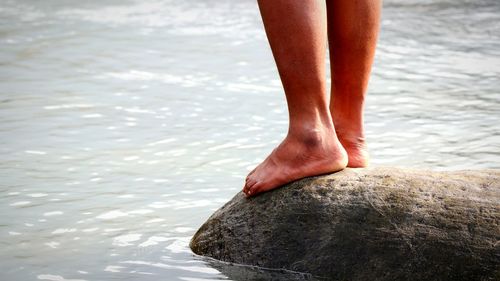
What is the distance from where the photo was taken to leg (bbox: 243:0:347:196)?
2.18 metres

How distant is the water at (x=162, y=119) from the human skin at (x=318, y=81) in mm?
303

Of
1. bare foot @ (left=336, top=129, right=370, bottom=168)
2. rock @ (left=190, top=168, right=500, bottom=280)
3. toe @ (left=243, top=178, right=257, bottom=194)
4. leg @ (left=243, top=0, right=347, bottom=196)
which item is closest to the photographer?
rock @ (left=190, top=168, right=500, bottom=280)

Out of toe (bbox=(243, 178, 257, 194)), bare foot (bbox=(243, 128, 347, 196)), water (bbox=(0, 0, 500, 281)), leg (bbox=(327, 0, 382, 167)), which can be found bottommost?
water (bbox=(0, 0, 500, 281))

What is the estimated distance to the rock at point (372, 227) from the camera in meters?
2.04

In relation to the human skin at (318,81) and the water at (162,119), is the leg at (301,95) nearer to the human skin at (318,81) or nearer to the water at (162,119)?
the human skin at (318,81)

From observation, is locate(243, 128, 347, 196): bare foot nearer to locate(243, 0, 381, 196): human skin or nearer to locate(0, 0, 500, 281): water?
locate(243, 0, 381, 196): human skin

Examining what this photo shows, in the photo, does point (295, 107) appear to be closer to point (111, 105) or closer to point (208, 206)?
point (208, 206)

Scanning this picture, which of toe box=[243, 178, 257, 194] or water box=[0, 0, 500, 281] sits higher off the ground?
toe box=[243, 178, 257, 194]

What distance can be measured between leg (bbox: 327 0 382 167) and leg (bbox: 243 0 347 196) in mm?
151

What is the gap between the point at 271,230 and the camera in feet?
7.36

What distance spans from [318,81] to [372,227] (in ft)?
1.25

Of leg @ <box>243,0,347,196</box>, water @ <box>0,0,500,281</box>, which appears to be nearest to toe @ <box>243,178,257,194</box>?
leg @ <box>243,0,347,196</box>

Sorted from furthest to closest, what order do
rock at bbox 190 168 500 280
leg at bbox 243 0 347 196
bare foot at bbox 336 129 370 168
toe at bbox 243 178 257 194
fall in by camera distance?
bare foot at bbox 336 129 370 168, toe at bbox 243 178 257 194, leg at bbox 243 0 347 196, rock at bbox 190 168 500 280

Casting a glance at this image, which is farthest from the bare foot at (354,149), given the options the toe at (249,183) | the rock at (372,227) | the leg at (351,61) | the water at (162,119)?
the water at (162,119)
